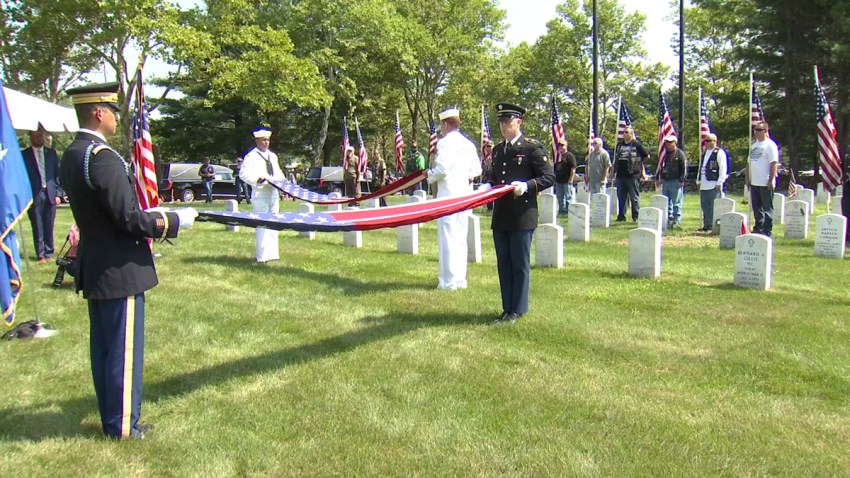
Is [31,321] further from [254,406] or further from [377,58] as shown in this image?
[377,58]

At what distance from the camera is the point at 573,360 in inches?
217

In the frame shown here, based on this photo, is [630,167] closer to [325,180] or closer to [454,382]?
[454,382]

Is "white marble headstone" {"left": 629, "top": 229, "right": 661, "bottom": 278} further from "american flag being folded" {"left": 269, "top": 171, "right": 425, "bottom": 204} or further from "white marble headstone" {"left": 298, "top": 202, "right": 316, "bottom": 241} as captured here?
"white marble headstone" {"left": 298, "top": 202, "right": 316, "bottom": 241}

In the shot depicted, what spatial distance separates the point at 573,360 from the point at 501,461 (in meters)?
1.98

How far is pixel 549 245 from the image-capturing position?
32.8 ft

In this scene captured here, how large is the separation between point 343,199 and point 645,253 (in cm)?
458

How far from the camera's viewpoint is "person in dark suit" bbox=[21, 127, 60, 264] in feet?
33.6

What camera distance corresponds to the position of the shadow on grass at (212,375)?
4.32m

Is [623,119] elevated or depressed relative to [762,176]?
elevated

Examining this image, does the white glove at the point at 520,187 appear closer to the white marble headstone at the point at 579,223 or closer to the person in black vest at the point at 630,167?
the white marble headstone at the point at 579,223

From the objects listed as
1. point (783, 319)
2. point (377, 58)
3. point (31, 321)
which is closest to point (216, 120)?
point (377, 58)

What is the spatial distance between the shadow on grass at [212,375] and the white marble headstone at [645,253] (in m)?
3.34

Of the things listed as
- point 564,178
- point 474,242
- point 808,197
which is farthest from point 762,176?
point 808,197

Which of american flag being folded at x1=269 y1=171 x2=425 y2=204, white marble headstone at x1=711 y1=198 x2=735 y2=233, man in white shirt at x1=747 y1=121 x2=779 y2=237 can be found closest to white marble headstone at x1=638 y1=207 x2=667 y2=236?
man in white shirt at x1=747 y1=121 x2=779 y2=237
